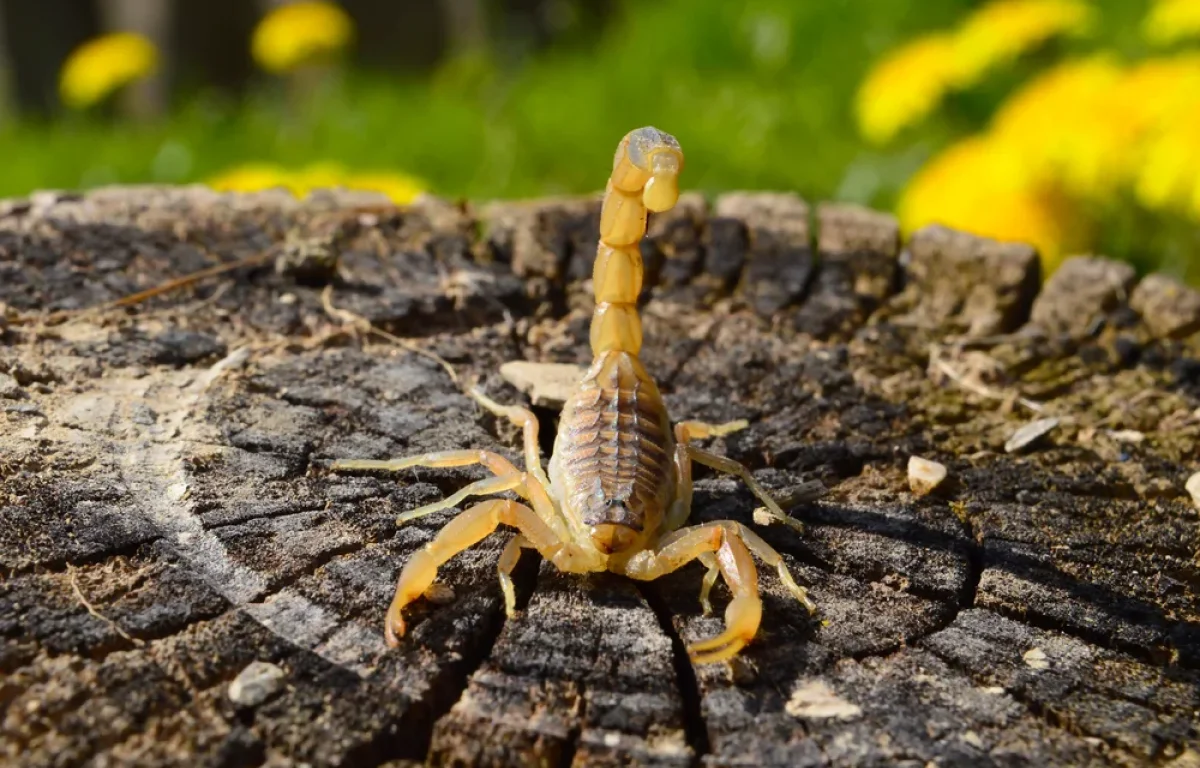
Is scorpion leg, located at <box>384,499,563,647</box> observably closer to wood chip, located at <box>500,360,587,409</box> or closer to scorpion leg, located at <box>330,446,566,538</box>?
scorpion leg, located at <box>330,446,566,538</box>

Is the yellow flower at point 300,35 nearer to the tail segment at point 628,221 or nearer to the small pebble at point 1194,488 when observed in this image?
the tail segment at point 628,221

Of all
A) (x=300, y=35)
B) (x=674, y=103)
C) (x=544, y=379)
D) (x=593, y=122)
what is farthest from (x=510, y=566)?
(x=300, y=35)

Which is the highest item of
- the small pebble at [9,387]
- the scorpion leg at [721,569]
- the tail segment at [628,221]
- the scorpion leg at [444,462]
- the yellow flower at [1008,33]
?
the yellow flower at [1008,33]

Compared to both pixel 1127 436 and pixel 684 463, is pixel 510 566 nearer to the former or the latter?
pixel 684 463

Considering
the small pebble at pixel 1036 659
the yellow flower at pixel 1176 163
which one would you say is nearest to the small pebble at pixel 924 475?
the small pebble at pixel 1036 659

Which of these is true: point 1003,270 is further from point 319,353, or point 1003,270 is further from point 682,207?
point 319,353

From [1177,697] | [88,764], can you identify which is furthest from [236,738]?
[1177,697]
